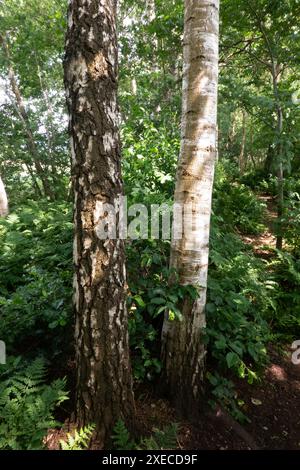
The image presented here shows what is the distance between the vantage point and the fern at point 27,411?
2.05 meters

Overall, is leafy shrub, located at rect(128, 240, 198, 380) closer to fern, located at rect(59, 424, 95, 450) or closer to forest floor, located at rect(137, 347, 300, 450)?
forest floor, located at rect(137, 347, 300, 450)

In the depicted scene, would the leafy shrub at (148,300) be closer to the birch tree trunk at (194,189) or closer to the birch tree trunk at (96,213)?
the birch tree trunk at (194,189)

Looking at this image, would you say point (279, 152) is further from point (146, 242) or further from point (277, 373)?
point (277, 373)

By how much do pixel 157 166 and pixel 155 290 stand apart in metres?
2.95

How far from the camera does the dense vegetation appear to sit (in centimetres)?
265

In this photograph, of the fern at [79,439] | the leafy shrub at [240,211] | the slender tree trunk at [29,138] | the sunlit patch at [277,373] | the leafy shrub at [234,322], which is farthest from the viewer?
the slender tree trunk at [29,138]

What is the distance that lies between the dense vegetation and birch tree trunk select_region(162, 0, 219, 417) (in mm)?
157

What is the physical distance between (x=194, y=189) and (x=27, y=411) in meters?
2.17

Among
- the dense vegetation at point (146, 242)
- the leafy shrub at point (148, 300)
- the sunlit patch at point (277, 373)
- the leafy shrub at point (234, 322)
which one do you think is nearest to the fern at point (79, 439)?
the dense vegetation at point (146, 242)

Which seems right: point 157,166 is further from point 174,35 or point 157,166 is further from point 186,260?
point 174,35

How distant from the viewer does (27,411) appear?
218 cm

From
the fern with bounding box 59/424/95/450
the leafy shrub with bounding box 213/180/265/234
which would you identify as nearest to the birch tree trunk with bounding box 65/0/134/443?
the fern with bounding box 59/424/95/450

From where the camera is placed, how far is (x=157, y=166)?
16.7 ft

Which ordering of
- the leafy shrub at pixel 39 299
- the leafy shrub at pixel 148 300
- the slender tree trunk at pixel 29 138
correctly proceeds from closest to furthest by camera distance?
Answer: the leafy shrub at pixel 148 300 → the leafy shrub at pixel 39 299 → the slender tree trunk at pixel 29 138
